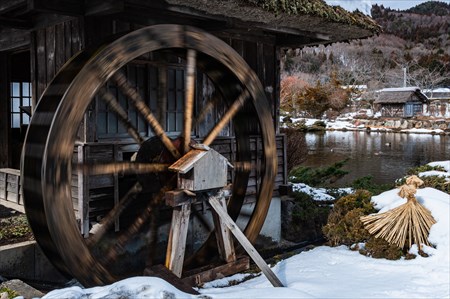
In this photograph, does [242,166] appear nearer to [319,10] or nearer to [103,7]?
[319,10]

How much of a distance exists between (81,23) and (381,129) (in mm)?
30978

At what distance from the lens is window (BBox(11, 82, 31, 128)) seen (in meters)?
7.27

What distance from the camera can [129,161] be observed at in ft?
15.0

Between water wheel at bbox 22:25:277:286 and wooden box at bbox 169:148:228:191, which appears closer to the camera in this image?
water wheel at bbox 22:25:277:286

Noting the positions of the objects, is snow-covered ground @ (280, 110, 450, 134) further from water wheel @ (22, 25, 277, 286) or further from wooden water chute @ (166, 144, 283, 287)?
wooden water chute @ (166, 144, 283, 287)

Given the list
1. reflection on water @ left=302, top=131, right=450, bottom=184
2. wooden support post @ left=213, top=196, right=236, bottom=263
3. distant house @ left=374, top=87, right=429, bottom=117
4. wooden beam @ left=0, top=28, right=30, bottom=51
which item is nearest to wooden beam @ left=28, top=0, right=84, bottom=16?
wooden beam @ left=0, top=28, right=30, bottom=51

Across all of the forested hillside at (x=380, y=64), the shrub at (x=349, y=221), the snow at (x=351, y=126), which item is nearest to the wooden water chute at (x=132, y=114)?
the shrub at (x=349, y=221)

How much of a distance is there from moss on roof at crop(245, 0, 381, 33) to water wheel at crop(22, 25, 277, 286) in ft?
2.36

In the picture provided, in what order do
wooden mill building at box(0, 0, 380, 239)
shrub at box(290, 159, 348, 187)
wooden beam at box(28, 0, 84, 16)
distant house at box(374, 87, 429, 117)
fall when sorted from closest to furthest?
wooden beam at box(28, 0, 84, 16) → wooden mill building at box(0, 0, 380, 239) → shrub at box(290, 159, 348, 187) → distant house at box(374, 87, 429, 117)

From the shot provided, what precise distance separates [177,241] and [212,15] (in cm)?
261

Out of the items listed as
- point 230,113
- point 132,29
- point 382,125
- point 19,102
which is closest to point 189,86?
point 230,113

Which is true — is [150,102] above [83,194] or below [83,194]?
above

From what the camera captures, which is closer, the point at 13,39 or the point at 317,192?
the point at 13,39

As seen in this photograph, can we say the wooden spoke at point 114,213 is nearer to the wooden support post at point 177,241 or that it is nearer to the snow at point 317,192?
the wooden support post at point 177,241
